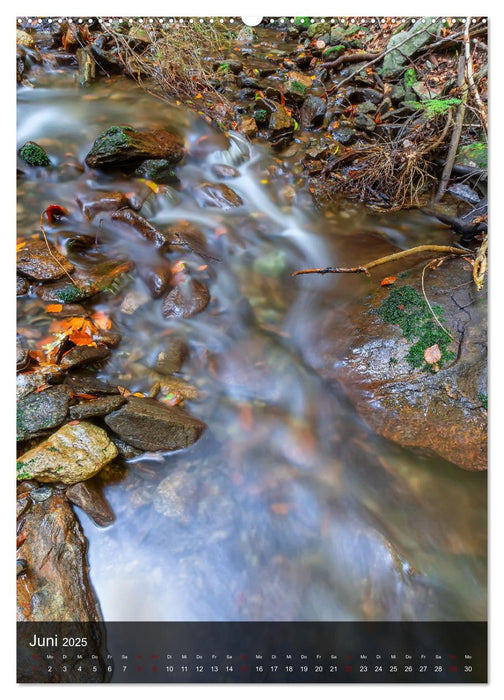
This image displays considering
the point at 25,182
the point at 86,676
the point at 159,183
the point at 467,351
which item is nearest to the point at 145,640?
the point at 86,676

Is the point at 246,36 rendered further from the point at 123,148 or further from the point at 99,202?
the point at 99,202

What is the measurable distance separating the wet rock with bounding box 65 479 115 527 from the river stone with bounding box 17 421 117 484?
0.04 meters

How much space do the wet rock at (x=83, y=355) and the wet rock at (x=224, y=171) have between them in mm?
1635

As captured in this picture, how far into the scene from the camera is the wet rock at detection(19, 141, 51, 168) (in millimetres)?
1956

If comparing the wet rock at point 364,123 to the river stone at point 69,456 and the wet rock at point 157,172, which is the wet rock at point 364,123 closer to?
the wet rock at point 157,172

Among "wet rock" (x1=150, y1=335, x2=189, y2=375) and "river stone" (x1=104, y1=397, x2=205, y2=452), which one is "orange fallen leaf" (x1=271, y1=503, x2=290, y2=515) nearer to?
"river stone" (x1=104, y1=397, x2=205, y2=452)

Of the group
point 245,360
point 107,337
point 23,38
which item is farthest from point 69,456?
point 23,38

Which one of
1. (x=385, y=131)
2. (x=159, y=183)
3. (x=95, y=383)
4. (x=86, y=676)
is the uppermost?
(x=385, y=131)

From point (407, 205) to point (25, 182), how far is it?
2.37 metres

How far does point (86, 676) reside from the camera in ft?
4.11

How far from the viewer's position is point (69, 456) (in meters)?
1.53

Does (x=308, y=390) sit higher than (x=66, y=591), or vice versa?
(x=308, y=390)

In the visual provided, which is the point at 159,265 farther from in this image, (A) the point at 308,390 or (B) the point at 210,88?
(B) the point at 210,88

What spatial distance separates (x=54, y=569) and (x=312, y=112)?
11.7 ft
